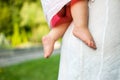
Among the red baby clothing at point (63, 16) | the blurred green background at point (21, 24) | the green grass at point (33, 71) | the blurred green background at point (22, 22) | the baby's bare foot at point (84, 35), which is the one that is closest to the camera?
the baby's bare foot at point (84, 35)

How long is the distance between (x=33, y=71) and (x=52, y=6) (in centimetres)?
606

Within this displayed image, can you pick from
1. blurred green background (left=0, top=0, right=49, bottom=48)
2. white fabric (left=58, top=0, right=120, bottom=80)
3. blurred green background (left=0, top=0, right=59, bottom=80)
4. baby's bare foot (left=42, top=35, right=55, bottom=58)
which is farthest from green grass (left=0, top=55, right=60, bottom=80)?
white fabric (left=58, top=0, right=120, bottom=80)

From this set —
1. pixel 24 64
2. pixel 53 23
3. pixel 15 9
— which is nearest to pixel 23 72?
pixel 24 64

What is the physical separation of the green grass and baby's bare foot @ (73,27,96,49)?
17.0 feet

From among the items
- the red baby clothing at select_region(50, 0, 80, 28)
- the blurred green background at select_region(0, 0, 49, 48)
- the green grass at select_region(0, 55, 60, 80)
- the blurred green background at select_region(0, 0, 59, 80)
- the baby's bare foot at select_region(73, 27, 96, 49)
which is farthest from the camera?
the blurred green background at select_region(0, 0, 49, 48)

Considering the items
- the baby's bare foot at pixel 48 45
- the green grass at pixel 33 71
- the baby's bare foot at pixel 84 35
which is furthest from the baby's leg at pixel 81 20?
the green grass at pixel 33 71

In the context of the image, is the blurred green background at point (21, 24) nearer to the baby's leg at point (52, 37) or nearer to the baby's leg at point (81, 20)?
the baby's leg at point (52, 37)

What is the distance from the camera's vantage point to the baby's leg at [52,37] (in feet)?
6.63

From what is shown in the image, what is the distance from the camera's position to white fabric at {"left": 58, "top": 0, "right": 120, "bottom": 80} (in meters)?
1.88

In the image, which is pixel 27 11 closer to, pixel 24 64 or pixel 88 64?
pixel 24 64

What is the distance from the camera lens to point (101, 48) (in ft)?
6.19

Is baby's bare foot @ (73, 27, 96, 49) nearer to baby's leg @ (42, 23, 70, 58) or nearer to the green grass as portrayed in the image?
baby's leg @ (42, 23, 70, 58)

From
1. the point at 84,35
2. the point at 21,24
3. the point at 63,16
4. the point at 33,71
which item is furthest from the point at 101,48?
the point at 21,24

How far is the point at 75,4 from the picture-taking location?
1922mm
